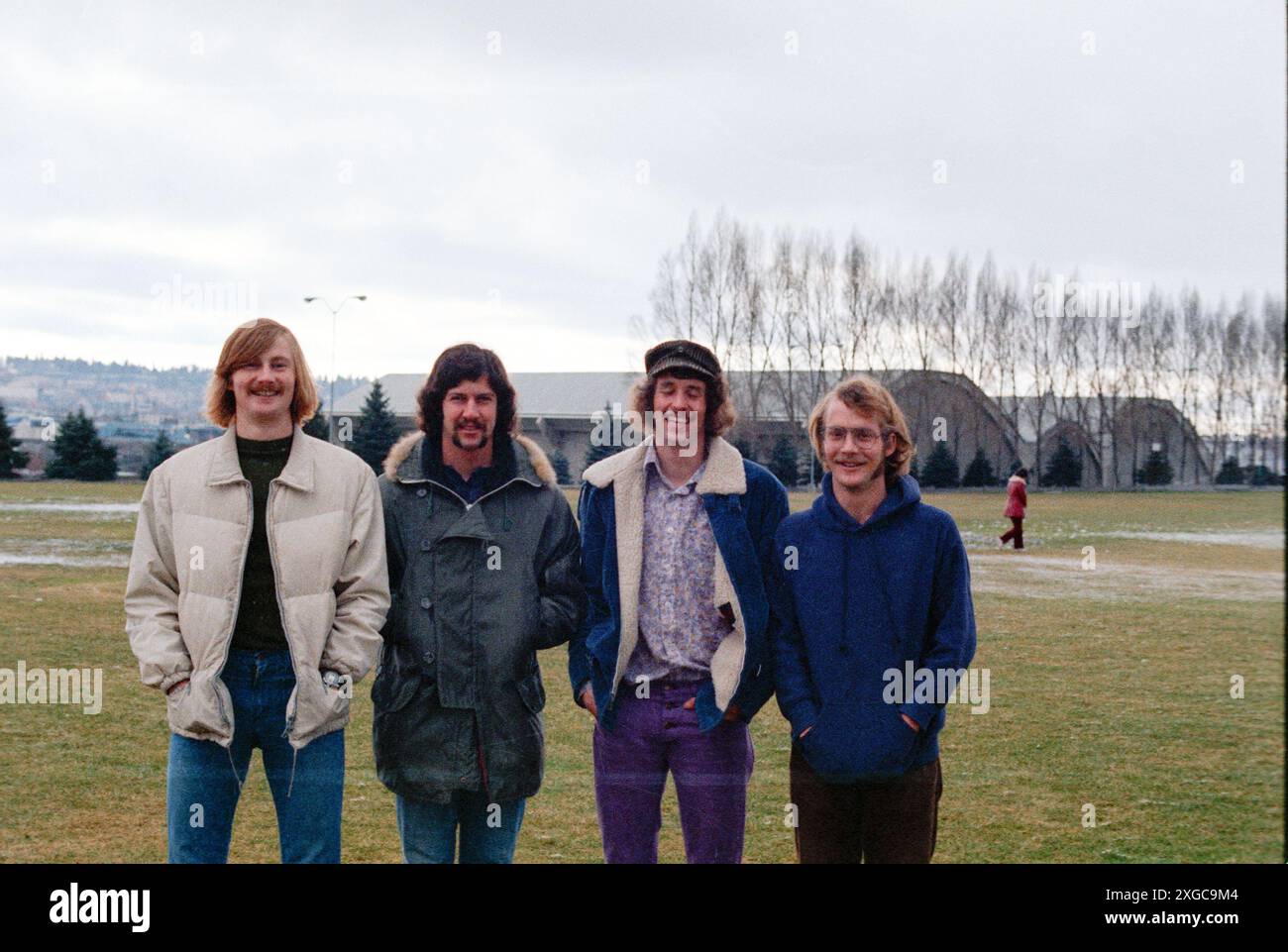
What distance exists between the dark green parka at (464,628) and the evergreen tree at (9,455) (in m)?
22.8

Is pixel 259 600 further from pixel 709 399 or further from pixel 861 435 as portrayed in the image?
pixel 861 435

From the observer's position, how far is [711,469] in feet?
10.9

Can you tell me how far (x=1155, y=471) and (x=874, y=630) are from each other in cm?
2745

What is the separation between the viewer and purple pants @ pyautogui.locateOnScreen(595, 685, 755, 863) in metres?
3.25

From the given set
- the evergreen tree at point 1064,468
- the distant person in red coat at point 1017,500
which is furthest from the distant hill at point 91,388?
the evergreen tree at point 1064,468

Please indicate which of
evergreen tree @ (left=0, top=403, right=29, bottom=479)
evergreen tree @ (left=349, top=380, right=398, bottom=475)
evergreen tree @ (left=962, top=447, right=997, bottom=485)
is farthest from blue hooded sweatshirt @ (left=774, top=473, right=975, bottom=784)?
evergreen tree @ (left=962, top=447, right=997, bottom=485)

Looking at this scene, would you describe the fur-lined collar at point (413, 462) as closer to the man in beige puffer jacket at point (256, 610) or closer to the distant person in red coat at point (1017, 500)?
the man in beige puffer jacket at point (256, 610)

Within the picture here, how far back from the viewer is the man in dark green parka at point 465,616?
3.34 metres

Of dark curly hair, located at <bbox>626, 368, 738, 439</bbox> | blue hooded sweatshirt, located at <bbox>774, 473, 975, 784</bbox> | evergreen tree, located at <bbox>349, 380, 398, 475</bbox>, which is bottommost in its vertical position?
blue hooded sweatshirt, located at <bbox>774, 473, 975, 784</bbox>

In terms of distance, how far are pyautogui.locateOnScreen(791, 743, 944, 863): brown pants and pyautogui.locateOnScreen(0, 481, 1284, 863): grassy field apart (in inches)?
56.6

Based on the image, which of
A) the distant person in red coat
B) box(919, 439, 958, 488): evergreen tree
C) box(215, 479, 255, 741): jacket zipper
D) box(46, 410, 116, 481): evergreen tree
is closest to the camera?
box(215, 479, 255, 741): jacket zipper

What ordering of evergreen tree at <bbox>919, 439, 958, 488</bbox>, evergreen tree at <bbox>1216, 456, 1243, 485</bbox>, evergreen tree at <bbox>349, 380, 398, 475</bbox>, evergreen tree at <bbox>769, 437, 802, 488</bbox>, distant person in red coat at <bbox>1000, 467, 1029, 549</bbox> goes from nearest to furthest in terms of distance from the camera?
evergreen tree at <bbox>349, 380, 398, 475</bbox> → evergreen tree at <bbox>769, 437, 802, 488</bbox> → evergreen tree at <bbox>1216, 456, 1243, 485</bbox> → distant person in red coat at <bbox>1000, 467, 1029, 549</bbox> → evergreen tree at <bbox>919, 439, 958, 488</bbox>

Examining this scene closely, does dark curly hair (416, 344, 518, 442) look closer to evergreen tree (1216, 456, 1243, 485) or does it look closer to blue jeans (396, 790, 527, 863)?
blue jeans (396, 790, 527, 863)
